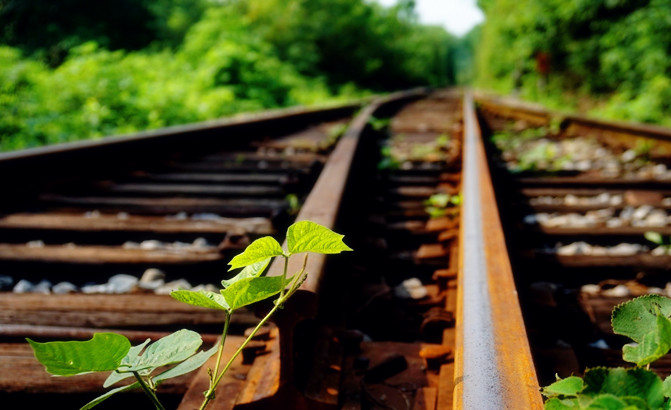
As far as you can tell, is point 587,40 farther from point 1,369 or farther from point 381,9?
point 381,9

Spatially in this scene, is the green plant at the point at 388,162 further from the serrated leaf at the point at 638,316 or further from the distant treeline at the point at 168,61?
the distant treeline at the point at 168,61

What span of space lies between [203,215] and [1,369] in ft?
4.03

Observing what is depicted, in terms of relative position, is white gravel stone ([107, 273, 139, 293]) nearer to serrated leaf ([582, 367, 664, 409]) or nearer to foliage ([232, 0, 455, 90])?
serrated leaf ([582, 367, 664, 409])

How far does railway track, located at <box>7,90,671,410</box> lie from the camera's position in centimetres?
96

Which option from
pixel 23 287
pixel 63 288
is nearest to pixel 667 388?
pixel 63 288

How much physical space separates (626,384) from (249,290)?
0.49 meters

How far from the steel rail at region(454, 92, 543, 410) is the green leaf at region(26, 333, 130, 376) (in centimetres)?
47

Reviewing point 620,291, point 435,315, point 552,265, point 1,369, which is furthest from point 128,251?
point 620,291

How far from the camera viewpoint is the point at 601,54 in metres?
12.5

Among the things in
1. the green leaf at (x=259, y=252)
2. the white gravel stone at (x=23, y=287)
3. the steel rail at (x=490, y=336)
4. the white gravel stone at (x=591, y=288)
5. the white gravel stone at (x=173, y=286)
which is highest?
the green leaf at (x=259, y=252)

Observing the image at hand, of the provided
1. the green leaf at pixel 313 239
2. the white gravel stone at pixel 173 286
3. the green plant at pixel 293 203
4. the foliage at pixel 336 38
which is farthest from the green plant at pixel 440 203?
the foliage at pixel 336 38

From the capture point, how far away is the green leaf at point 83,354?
582 millimetres

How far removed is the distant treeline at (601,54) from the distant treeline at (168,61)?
21.0ft

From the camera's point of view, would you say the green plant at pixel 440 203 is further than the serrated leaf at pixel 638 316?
Yes
